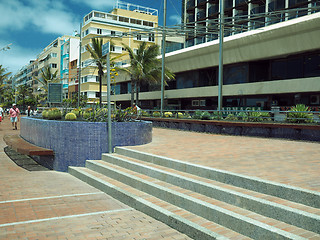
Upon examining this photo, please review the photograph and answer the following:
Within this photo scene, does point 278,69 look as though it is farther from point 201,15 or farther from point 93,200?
point 93,200

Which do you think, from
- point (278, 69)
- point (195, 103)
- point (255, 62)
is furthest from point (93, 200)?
point (195, 103)

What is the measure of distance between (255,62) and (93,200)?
27866mm

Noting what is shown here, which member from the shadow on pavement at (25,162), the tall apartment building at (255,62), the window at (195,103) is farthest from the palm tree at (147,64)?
the shadow on pavement at (25,162)

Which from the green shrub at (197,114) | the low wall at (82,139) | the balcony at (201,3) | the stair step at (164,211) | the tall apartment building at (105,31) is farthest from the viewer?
the tall apartment building at (105,31)

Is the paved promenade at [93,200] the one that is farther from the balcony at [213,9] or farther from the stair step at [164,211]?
the balcony at [213,9]

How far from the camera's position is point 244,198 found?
4996mm

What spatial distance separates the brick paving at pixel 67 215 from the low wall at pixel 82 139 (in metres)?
1.48

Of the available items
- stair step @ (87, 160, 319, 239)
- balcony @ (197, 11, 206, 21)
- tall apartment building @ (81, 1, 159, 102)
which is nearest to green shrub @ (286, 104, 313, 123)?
stair step @ (87, 160, 319, 239)

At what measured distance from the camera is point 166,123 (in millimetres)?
21406

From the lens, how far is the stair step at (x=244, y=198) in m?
4.17

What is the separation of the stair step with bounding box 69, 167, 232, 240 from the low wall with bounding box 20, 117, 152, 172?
65.9 inches

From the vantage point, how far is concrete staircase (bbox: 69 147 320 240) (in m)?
4.23

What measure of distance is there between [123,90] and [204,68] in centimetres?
2138

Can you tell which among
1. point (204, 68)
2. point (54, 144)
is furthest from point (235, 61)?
point (54, 144)
